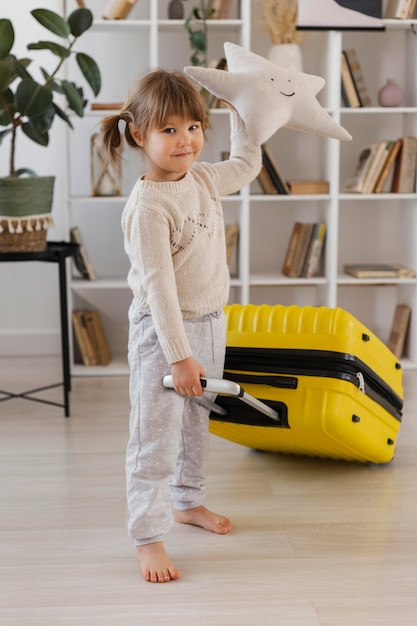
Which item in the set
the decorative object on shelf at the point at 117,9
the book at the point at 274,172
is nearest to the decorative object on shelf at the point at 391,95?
Result: the book at the point at 274,172

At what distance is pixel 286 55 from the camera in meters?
3.53

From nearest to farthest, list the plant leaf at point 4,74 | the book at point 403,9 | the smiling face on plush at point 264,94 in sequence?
the smiling face on plush at point 264,94 → the plant leaf at point 4,74 → the book at point 403,9

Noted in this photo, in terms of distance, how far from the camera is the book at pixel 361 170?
3.68m

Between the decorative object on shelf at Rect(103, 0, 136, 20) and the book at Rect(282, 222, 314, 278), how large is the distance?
1.17 metres

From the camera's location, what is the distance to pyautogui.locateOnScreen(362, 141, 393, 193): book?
367cm

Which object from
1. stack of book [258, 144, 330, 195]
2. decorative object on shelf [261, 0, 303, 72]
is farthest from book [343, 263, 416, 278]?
decorative object on shelf [261, 0, 303, 72]

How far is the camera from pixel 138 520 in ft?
6.17

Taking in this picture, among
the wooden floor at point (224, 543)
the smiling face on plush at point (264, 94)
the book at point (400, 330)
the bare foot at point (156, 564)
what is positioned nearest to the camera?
the wooden floor at point (224, 543)

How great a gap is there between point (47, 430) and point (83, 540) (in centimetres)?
92

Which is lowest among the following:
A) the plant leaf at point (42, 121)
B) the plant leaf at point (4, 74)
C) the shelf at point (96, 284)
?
the shelf at point (96, 284)

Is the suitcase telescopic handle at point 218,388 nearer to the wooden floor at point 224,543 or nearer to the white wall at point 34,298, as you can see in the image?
the wooden floor at point 224,543

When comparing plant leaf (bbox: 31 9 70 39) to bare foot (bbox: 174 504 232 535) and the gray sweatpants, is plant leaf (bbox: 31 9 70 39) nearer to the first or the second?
the gray sweatpants

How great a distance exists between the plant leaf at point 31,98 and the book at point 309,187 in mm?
1227

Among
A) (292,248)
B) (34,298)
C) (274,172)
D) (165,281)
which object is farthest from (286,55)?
(165,281)
